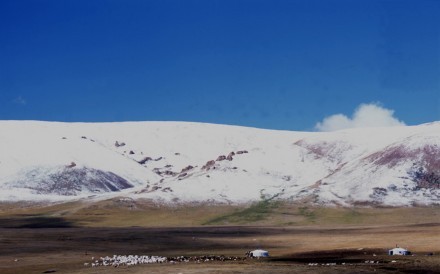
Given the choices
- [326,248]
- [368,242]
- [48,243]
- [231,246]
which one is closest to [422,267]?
[326,248]

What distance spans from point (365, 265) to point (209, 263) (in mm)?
22213

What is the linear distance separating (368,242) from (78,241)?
6460cm

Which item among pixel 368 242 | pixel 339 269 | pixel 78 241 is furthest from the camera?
pixel 78 241

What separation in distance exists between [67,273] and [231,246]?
60056mm

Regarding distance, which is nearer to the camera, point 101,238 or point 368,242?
point 368,242

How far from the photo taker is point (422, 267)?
90562 mm

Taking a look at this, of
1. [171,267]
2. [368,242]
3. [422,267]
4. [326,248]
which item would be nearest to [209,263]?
[171,267]

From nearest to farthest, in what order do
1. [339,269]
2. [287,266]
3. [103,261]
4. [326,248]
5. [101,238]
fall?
[339,269] < [287,266] < [103,261] < [326,248] < [101,238]

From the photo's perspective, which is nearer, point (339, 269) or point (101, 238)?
point (339, 269)

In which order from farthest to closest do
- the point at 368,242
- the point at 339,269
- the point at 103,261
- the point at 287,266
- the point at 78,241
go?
the point at 78,241 → the point at 368,242 → the point at 103,261 → the point at 287,266 → the point at 339,269

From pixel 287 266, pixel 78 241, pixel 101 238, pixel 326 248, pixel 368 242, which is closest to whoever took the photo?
pixel 287 266

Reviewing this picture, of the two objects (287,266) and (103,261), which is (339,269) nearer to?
(287,266)

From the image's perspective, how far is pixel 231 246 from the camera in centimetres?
14588

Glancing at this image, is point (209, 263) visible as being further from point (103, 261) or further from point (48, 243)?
point (48, 243)
